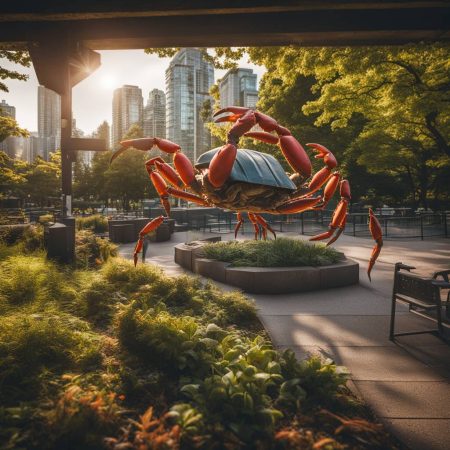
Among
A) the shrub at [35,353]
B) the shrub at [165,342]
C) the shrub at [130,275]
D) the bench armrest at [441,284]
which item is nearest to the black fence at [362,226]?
the shrub at [130,275]

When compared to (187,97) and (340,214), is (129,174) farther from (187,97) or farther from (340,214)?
(187,97)

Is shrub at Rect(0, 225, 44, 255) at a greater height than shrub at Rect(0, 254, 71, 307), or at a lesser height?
greater

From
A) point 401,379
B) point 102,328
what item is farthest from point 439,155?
point 102,328

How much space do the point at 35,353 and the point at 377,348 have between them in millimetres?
4433

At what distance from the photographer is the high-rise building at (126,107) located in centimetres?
10825

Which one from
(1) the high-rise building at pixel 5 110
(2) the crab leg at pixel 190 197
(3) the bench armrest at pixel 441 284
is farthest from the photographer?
(1) the high-rise building at pixel 5 110

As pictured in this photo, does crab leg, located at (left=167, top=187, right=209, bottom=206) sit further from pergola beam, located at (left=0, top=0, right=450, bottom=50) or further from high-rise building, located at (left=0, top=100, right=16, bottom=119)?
high-rise building, located at (left=0, top=100, right=16, bottom=119)

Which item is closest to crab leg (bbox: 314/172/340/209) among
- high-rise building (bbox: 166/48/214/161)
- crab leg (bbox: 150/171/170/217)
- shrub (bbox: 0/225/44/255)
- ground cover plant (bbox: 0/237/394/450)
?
crab leg (bbox: 150/171/170/217)

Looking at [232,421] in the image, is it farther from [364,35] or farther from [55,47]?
[55,47]

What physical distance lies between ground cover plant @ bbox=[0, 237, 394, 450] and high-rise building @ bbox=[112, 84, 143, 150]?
11415 centimetres

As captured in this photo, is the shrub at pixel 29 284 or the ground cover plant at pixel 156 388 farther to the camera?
the shrub at pixel 29 284

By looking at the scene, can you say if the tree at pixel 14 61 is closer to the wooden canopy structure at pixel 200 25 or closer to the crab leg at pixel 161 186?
the wooden canopy structure at pixel 200 25

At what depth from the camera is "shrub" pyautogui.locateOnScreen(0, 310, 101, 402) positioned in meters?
2.89

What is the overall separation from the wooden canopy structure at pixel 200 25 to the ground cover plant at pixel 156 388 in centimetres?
378
